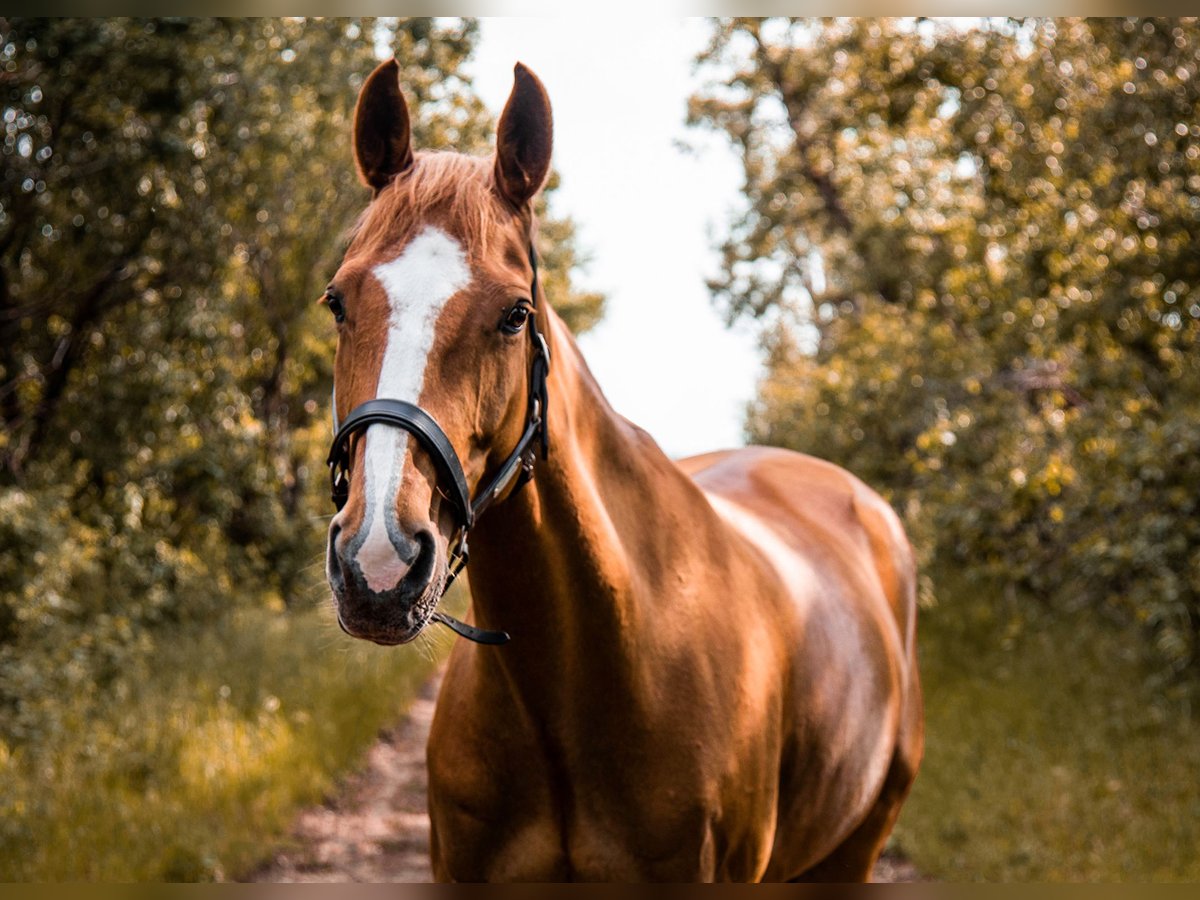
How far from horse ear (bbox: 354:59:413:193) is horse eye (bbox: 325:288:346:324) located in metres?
0.33

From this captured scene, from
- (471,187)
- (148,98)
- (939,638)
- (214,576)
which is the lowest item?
(939,638)

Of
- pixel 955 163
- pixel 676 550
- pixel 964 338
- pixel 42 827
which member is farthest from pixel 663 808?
pixel 955 163

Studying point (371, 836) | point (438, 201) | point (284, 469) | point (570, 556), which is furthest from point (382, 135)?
point (284, 469)

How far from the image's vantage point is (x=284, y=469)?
10.5 metres

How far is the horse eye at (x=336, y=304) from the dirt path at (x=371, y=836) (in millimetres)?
3329

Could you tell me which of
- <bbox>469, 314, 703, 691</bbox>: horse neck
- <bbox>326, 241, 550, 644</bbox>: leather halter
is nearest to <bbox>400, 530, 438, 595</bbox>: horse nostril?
<bbox>326, 241, 550, 644</bbox>: leather halter

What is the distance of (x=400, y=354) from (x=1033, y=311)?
21.8 feet

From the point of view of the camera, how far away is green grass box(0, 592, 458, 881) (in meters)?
5.18

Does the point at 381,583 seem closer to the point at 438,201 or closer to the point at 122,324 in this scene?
the point at 438,201

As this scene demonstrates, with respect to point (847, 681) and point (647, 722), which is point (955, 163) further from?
point (647, 722)

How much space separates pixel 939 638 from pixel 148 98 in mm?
6677

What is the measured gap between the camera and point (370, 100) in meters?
2.39

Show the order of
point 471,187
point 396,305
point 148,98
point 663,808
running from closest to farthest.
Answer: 1. point 396,305
2. point 471,187
3. point 663,808
4. point 148,98

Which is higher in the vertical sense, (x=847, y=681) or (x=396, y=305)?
(x=396, y=305)
